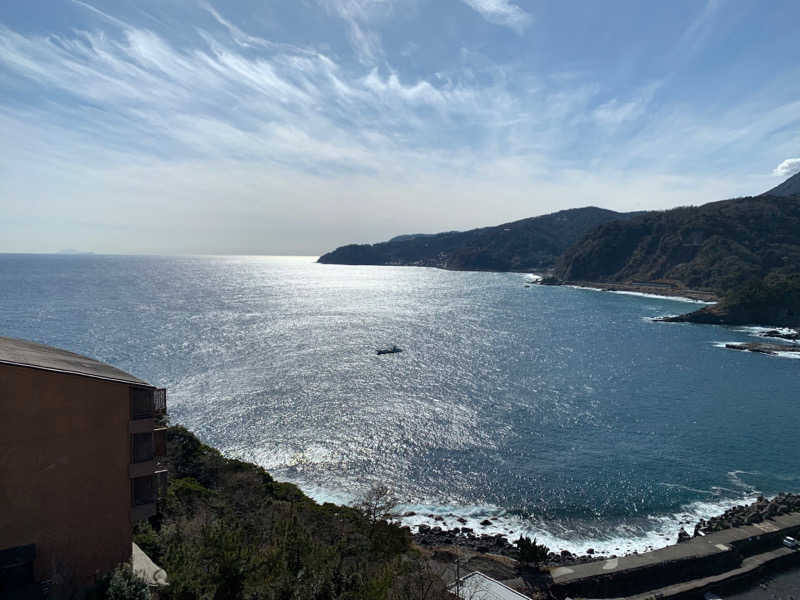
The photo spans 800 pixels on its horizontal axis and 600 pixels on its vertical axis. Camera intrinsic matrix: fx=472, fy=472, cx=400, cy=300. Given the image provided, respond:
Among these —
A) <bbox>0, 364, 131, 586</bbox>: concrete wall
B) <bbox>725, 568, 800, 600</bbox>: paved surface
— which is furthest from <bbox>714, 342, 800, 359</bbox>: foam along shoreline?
<bbox>0, 364, 131, 586</bbox>: concrete wall

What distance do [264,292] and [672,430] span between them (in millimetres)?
153220

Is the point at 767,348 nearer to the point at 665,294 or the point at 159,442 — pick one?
the point at 665,294

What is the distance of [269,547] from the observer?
17.5 metres

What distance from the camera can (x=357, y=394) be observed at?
58.4m

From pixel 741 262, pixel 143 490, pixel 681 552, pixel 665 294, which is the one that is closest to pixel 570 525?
pixel 681 552

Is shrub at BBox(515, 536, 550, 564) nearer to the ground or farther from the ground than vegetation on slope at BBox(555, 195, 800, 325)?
nearer to the ground

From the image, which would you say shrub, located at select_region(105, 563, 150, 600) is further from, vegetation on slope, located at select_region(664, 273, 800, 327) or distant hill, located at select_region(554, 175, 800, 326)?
distant hill, located at select_region(554, 175, 800, 326)

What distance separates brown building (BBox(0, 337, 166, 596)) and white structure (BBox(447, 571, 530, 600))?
14.0 meters

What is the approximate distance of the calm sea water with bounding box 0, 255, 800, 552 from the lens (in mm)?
36969

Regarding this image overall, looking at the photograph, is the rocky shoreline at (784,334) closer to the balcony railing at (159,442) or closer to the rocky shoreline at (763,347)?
the rocky shoreline at (763,347)

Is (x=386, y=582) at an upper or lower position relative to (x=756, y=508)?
upper

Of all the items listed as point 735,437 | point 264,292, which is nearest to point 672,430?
point 735,437

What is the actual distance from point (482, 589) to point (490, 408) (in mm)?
33005

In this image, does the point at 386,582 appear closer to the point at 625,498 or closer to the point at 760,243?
the point at 625,498
